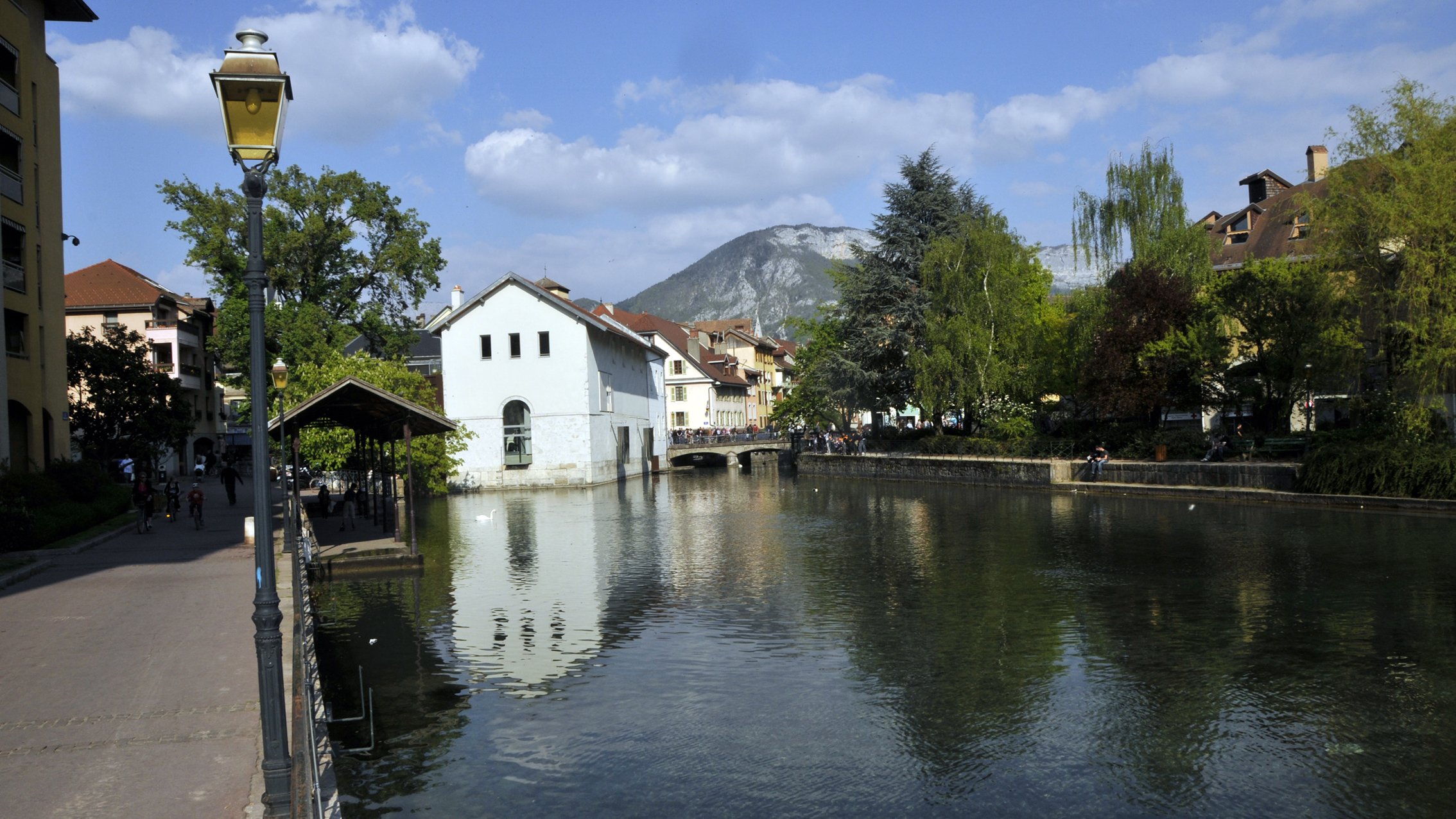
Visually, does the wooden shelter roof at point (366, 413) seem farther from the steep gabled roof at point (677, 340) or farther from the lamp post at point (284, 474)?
the steep gabled roof at point (677, 340)

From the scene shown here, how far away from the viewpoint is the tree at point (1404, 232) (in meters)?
28.8

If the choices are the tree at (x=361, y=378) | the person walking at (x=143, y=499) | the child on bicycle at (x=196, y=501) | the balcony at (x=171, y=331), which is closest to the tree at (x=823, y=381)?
the tree at (x=361, y=378)

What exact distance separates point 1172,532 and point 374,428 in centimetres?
2011

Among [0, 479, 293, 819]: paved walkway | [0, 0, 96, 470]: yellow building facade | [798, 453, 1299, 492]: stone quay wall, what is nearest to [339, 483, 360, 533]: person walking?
[0, 0, 96, 470]: yellow building facade

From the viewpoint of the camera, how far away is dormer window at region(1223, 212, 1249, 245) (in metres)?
60.2

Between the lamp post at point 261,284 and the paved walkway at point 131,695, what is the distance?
2.48ft

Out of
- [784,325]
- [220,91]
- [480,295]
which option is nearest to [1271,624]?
[220,91]

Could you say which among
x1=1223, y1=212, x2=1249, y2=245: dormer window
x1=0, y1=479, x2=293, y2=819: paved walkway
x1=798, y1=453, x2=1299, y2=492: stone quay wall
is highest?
x1=1223, y1=212, x2=1249, y2=245: dormer window

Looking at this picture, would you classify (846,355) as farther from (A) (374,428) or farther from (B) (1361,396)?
(A) (374,428)

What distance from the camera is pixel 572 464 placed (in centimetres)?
5088

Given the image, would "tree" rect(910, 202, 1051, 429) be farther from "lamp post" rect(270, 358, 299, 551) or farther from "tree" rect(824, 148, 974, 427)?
"lamp post" rect(270, 358, 299, 551)

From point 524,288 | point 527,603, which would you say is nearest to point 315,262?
point 524,288

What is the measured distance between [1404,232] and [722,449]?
4864cm

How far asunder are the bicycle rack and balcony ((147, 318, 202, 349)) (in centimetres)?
6250
